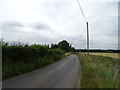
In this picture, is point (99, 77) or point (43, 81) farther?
point (99, 77)

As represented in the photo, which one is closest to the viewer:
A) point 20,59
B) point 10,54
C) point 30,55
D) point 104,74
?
point 104,74

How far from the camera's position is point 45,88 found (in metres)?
8.35

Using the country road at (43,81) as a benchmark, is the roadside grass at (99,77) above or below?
above

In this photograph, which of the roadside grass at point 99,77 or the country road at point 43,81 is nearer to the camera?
the roadside grass at point 99,77

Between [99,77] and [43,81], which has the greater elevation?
[99,77]

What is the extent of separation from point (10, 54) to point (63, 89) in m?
7.24

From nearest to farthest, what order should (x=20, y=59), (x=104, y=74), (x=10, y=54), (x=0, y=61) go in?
(x=104, y=74) < (x=0, y=61) < (x=10, y=54) < (x=20, y=59)

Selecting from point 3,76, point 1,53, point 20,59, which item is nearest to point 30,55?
point 20,59

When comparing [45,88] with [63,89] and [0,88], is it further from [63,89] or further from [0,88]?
[0,88]

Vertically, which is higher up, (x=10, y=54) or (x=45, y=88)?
(x=10, y=54)

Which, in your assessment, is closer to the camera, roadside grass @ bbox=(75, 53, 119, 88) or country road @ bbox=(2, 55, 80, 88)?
roadside grass @ bbox=(75, 53, 119, 88)

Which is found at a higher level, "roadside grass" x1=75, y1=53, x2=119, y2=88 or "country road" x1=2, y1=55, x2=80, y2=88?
"roadside grass" x1=75, y1=53, x2=119, y2=88

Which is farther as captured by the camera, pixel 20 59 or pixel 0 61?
pixel 20 59

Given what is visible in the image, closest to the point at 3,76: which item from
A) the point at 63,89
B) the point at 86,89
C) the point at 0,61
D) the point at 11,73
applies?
the point at 11,73
